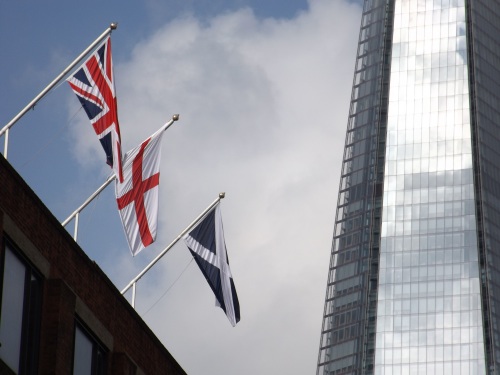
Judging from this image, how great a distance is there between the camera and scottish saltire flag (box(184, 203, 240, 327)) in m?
50.0

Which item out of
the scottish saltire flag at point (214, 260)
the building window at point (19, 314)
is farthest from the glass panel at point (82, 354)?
the scottish saltire flag at point (214, 260)

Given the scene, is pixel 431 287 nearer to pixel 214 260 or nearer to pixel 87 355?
pixel 214 260

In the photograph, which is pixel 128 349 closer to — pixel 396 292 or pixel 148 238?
pixel 148 238

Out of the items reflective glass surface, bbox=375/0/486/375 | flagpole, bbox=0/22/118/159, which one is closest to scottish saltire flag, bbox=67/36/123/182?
flagpole, bbox=0/22/118/159

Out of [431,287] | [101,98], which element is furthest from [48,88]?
[431,287]

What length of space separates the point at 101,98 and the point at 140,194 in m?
3.05

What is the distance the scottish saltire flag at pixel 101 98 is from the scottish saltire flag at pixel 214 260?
7053 millimetres

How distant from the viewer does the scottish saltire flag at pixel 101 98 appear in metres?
43.1

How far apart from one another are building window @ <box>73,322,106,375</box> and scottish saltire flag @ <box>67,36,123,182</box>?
4974 mm

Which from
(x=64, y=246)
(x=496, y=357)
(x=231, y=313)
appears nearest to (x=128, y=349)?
(x=64, y=246)

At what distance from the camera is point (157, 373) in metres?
44.5

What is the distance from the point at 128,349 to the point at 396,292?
154020mm

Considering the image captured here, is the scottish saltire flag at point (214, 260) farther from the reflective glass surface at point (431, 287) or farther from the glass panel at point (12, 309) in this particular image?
the reflective glass surface at point (431, 287)

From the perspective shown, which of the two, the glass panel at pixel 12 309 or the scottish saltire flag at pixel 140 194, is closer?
the glass panel at pixel 12 309
